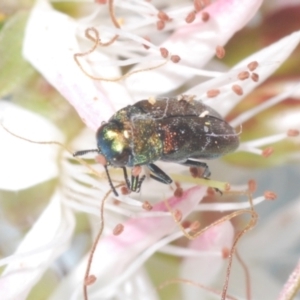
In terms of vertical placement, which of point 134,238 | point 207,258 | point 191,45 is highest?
point 191,45

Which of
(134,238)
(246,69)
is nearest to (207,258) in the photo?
(134,238)

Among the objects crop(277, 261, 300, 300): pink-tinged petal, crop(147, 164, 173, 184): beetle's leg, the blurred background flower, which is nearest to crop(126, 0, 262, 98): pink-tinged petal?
the blurred background flower

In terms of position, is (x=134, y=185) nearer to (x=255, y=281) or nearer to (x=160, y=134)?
(x=160, y=134)

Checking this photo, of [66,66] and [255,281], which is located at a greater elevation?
[66,66]

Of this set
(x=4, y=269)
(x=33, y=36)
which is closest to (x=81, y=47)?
(x=33, y=36)

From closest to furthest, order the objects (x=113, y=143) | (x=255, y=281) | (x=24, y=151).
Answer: (x=113, y=143) → (x=24, y=151) → (x=255, y=281)

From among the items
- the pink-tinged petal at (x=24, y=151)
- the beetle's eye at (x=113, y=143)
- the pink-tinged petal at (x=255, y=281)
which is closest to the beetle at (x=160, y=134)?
the beetle's eye at (x=113, y=143)

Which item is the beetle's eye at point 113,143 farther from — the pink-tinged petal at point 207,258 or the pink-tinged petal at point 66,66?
the pink-tinged petal at point 207,258

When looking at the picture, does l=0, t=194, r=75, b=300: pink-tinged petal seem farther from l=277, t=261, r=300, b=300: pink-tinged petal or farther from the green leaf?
l=277, t=261, r=300, b=300: pink-tinged petal
